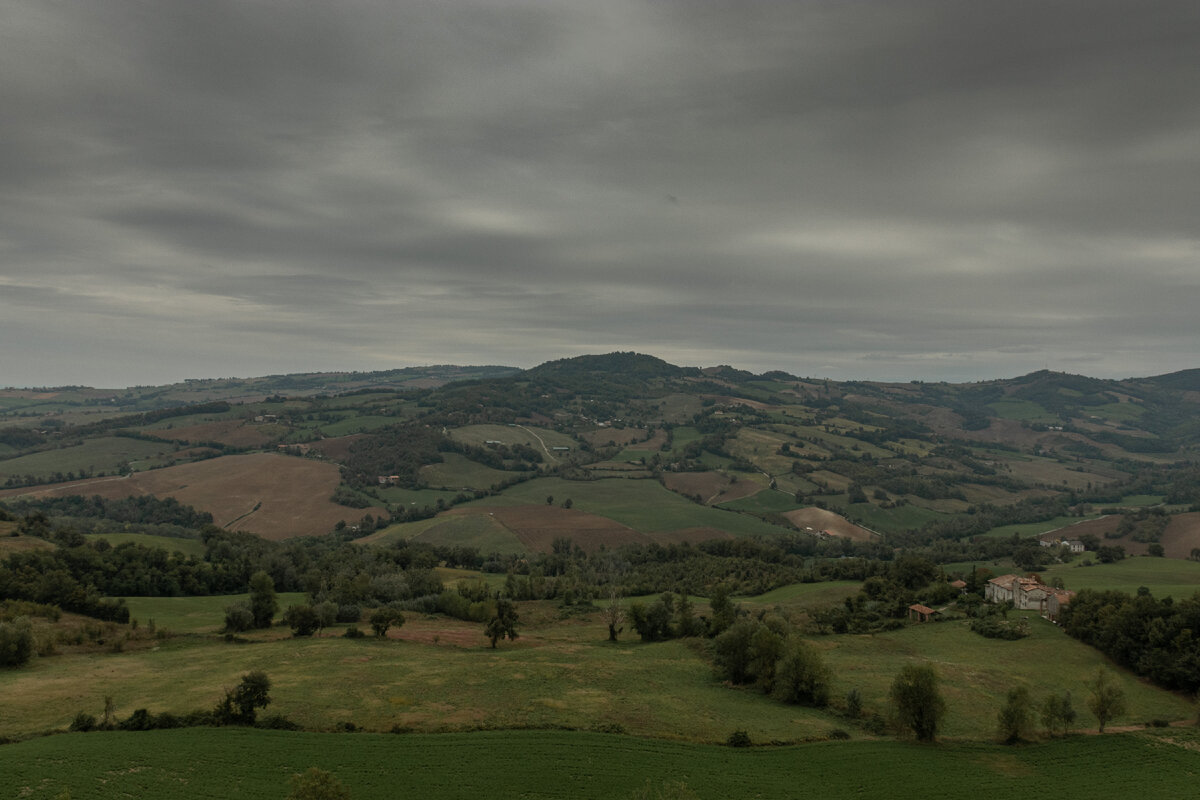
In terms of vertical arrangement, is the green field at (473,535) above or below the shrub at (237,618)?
below

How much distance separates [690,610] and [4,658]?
81657 mm

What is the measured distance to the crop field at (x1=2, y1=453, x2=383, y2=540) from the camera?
166625 mm

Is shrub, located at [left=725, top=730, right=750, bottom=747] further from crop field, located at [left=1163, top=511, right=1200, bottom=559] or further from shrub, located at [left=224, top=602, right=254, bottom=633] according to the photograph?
crop field, located at [left=1163, top=511, right=1200, bottom=559]

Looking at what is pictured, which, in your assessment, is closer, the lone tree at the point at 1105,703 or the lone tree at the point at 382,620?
the lone tree at the point at 1105,703

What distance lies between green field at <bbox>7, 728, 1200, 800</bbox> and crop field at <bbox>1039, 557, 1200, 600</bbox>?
58003 millimetres

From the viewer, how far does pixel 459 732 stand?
49094mm

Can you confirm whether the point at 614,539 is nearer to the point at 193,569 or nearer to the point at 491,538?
the point at 491,538

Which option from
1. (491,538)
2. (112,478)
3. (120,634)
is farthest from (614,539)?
(112,478)

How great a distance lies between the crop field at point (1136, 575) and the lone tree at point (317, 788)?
357 ft

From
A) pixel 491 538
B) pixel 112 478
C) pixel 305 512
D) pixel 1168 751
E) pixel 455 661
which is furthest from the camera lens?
pixel 112 478

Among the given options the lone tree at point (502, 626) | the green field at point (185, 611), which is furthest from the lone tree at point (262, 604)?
the lone tree at point (502, 626)

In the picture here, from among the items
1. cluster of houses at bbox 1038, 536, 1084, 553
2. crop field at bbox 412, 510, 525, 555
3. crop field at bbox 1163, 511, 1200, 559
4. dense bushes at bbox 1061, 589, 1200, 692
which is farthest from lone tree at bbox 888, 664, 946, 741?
crop field at bbox 1163, 511, 1200, 559

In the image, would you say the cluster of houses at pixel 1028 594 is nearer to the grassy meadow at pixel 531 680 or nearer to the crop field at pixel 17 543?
the grassy meadow at pixel 531 680

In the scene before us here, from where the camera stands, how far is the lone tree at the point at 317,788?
107 feet
